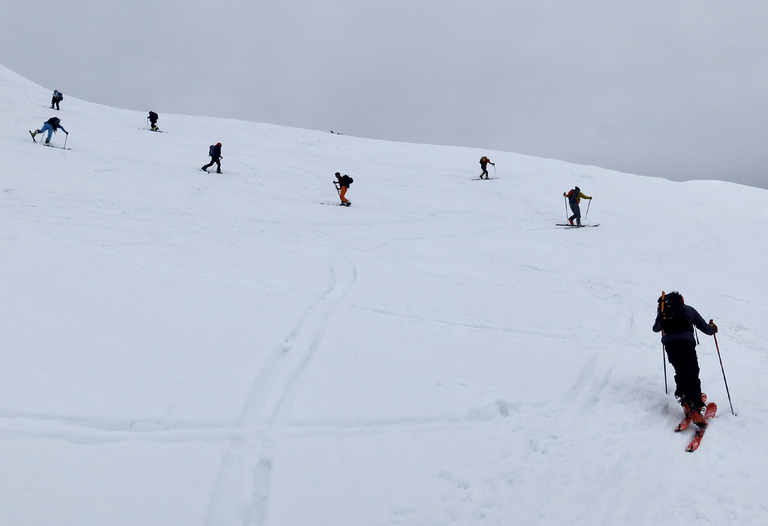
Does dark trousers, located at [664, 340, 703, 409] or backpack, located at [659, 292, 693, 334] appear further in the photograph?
backpack, located at [659, 292, 693, 334]

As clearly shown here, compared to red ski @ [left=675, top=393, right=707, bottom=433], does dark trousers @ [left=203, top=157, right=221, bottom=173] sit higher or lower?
higher

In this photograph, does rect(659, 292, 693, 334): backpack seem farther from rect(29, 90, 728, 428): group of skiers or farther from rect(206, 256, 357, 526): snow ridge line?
rect(206, 256, 357, 526): snow ridge line

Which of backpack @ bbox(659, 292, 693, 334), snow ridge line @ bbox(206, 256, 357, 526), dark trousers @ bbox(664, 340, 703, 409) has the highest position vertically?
backpack @ bbox(659, 292, 693, 334)

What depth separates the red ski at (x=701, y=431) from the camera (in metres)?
5.10

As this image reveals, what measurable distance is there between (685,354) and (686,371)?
0.24 metres

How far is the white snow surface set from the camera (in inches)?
165

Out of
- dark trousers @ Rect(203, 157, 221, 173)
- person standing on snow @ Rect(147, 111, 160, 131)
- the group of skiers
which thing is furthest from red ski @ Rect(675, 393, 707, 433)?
person standing on snow @ Rect(147, 111, 160, 131)

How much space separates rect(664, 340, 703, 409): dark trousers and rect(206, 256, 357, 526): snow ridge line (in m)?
5.11

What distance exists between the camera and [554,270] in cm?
1260

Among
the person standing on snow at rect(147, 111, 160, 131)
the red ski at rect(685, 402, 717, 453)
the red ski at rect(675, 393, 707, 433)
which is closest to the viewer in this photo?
the red ski at rect(685, 402, 717, 453)

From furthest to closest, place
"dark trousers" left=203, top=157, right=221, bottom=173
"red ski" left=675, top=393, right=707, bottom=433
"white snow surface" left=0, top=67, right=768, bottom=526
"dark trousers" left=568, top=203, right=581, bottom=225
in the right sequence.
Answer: "dark trousers" left=203, top=157, right=221, bottom=173 < "dark trousers" left=568, top=203, right=581, bottom=225 < "red ski" left=675, top=393, right=707, bottom=433 < "white snow surface" left=0, top=67, right=768, bottom=526

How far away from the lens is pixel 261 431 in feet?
15.9

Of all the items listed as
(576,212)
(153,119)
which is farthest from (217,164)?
(576,212)

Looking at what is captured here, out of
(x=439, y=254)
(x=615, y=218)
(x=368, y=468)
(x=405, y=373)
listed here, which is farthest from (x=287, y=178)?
(x=368, y=468)
